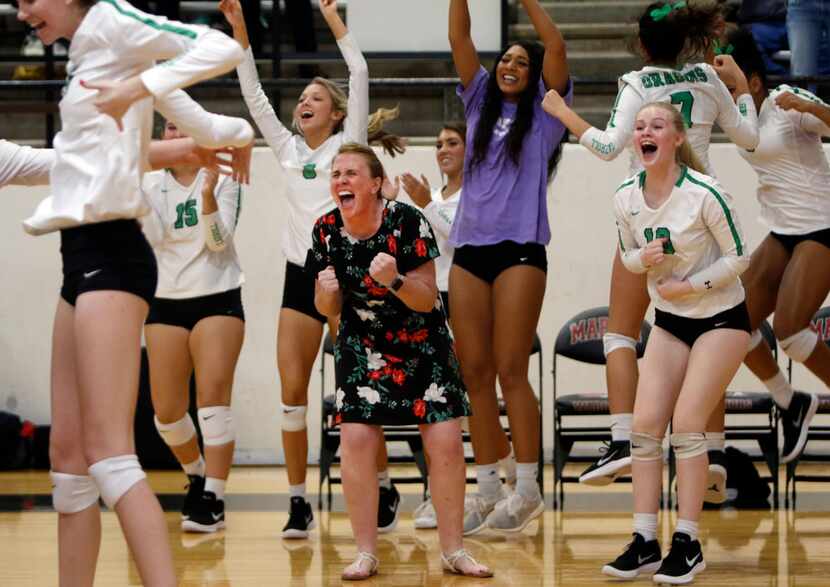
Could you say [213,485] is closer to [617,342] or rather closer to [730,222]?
[617,342]

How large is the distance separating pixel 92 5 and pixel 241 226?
464 centimetres

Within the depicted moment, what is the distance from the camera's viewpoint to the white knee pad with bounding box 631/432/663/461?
4.62m

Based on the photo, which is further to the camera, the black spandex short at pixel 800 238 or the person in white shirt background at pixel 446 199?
the person in white shirt background at pixel 446 199

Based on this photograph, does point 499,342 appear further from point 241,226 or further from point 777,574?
point 241,226

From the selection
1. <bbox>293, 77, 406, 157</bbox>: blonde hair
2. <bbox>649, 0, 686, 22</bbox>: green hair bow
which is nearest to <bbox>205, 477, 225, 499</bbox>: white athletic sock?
<bbox>293, 77, 406, 157</bbox>: blonde hair

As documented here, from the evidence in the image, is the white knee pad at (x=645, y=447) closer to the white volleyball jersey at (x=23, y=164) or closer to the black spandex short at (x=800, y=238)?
the black spandex short at (x=800, y=238)

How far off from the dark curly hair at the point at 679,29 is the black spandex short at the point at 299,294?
170 cm

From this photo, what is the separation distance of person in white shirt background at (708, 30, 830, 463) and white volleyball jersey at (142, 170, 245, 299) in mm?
2292

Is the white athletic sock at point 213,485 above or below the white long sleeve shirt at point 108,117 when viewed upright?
below

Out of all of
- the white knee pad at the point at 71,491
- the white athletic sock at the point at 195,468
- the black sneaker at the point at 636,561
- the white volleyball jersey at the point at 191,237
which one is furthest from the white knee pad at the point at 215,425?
the white knee pad at the point at 71,491

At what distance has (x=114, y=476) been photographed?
3234mm

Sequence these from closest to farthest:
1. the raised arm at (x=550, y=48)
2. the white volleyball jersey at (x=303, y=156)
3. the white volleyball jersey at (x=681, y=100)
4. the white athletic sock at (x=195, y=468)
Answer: the white volleyball jersey at (x=681, y=100), the raised arm at (x=550, y=48), the white volleyball jersey at (x=303, y=156), the white athletic sock at (x=195, y=468)

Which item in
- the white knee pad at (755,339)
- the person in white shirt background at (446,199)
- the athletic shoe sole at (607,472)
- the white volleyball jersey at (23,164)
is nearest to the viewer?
the white volleyball jersey at (23,164)

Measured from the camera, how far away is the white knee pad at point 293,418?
579 cm
